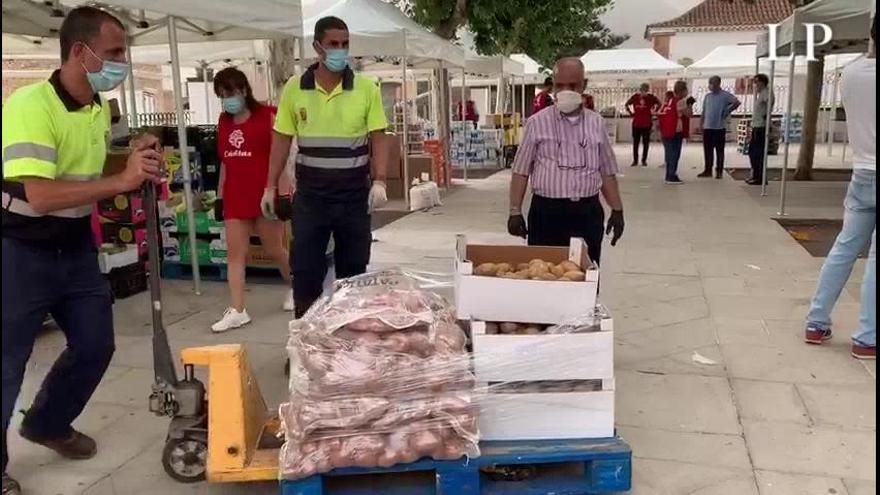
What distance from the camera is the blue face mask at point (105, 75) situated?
2.89 m

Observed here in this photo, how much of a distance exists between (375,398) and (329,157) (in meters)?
1.67

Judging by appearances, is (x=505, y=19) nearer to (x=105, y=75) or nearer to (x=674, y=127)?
(x=674, y=127)

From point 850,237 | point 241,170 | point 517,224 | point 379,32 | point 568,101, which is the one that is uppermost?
point 379,32

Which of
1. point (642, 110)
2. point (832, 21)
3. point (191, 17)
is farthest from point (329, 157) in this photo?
point (642, 110)

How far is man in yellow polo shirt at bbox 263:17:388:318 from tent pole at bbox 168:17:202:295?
196 cm

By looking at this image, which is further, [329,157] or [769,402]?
[329,157]

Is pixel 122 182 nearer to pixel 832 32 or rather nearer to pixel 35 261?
pixel 35 261

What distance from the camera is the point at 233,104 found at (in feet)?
16.8

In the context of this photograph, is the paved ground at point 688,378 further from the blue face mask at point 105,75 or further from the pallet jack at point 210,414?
the blue face mask at point 105,75

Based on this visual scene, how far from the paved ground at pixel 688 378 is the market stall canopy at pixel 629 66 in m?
15.1

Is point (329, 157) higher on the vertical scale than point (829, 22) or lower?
lower

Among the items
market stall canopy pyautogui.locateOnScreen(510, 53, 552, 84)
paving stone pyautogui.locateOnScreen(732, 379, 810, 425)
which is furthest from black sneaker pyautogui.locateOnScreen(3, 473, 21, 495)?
market stall canopy pyautogui.locateOnScreen(510, 53, 552, 84)

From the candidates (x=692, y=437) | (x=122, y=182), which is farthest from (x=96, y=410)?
(x=692, y=437)

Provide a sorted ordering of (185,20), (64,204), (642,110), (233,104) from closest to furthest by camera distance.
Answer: (64,204) < (233,104) < (185,20) < (642,110)
